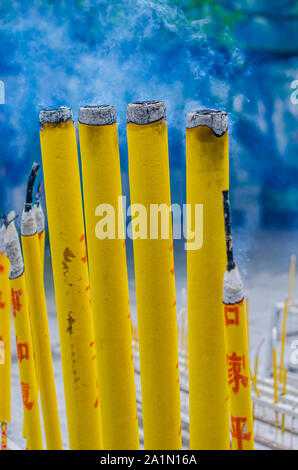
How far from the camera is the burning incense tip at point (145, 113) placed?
1112 mm

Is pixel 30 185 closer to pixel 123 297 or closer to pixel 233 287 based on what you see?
pixel 123 297

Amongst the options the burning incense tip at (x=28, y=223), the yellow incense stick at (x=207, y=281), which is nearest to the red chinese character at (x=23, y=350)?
the burning incense tip at (x=28, y=223)

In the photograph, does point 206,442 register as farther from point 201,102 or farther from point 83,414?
point 201,102

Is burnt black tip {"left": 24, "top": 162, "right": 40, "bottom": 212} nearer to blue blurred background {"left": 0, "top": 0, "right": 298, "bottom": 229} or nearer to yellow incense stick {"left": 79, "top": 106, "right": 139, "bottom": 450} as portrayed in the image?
yellow incense stick {"left": 79, "top": 106, "right": 139, "bottom": 450}

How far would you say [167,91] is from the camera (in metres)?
2.04

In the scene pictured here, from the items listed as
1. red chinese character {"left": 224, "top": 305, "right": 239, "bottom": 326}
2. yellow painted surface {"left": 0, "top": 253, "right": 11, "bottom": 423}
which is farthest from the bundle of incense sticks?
yellow painted surface {"left": 0, "top": 253, "right": 11, "bottom": 423}

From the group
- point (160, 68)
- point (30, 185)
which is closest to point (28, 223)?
point (30, 185)

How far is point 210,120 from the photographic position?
1.09 meters

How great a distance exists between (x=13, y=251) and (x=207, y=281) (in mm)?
427

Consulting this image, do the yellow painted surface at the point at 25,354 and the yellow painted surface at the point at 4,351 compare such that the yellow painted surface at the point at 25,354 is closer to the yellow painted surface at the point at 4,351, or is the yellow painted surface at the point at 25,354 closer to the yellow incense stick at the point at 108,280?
the yellow incense stick at the point at 108,280

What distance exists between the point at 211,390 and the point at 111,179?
0.46 meters

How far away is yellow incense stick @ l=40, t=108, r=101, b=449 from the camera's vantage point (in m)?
1.19

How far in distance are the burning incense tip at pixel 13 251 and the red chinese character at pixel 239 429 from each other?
543 millimetres

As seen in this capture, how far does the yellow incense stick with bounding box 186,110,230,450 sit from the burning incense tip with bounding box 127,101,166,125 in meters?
0.06
